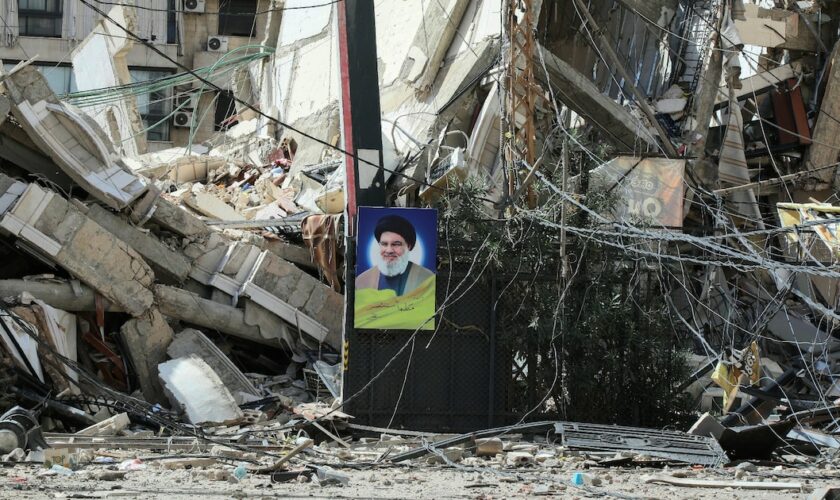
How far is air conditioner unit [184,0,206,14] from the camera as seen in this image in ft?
118

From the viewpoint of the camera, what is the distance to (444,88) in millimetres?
20875

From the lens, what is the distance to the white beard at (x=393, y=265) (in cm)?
1565

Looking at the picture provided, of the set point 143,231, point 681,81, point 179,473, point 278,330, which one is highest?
point 681,81

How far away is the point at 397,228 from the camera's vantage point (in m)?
15.7

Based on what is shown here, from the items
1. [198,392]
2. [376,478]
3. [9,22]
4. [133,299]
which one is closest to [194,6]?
[9,22]

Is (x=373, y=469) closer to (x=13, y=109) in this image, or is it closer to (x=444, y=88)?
(x=13, y=109)

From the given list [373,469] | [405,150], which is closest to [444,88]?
[405,150]

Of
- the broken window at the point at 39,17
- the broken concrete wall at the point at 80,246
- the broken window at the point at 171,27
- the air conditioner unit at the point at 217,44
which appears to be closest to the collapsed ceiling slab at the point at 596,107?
the broken concrete wall at the point at 80,246

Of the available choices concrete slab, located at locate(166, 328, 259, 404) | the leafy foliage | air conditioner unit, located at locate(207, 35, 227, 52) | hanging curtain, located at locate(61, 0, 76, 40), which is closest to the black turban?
the leafy foliage

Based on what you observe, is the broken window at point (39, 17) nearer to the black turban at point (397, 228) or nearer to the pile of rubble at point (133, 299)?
the pile of rubble at point (133, 299)

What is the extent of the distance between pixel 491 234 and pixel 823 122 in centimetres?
977

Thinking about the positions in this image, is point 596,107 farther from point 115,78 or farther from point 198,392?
point 115,78

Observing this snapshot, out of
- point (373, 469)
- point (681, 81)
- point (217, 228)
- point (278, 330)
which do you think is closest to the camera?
point (373, 469)

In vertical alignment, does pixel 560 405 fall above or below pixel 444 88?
below
